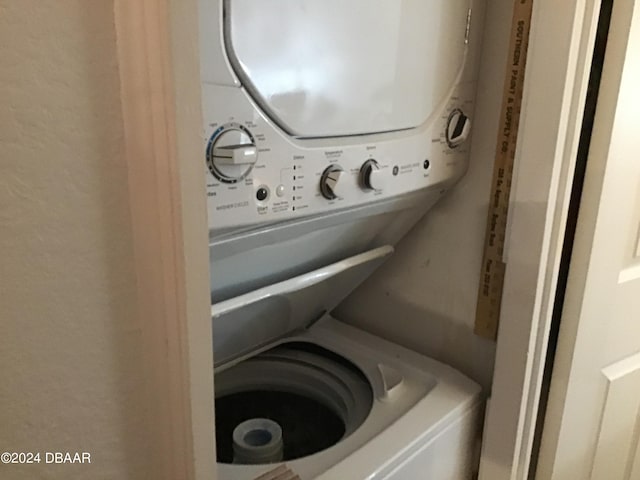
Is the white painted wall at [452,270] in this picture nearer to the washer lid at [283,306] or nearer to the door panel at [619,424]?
the washer lid at [283,306]

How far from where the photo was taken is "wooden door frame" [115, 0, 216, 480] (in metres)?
0.46

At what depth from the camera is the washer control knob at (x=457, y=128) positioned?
119cm

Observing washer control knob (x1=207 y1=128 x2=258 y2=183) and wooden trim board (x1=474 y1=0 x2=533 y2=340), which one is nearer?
washer control knob (x1=207 y1=128 x2=258 y2=183)

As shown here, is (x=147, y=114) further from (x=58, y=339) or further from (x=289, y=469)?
(x=289, y=469)

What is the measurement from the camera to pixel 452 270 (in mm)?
1399

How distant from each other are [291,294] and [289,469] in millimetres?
371

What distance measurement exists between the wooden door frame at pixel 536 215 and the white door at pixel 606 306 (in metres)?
0.08

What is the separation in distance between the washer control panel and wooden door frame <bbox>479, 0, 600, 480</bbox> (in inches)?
5.9

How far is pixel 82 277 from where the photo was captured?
0.48 m

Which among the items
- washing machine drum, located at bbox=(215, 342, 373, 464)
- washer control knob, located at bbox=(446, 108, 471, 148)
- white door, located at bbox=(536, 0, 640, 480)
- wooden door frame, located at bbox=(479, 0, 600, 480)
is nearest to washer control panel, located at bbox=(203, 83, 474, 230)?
washer control knob, located at bbox=(446, 108, 471, 148)

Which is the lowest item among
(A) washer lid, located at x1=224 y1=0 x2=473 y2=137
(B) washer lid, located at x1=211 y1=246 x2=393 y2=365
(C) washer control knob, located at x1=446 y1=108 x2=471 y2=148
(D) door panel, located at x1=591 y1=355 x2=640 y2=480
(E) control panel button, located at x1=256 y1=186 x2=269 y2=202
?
(D) door panel, located at x1=591 y1=355 x2=640 y2=480

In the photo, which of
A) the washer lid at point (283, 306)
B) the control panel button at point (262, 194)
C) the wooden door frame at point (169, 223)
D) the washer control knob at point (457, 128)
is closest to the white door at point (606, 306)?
the washer control knob at point (457, 128)

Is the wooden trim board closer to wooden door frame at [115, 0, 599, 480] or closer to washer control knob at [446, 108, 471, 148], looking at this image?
washer control knob at [446, 108, 471, 148]

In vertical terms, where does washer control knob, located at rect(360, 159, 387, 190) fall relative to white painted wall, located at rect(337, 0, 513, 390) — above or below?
above
